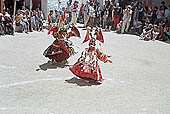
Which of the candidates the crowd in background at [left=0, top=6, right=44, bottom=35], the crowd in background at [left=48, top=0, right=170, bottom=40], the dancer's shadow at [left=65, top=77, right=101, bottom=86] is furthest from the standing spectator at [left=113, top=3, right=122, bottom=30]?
the dancer's shadow at [left=65, top=77, right=101, bottom=86]

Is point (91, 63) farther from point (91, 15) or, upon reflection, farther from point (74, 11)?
point (74, 11)

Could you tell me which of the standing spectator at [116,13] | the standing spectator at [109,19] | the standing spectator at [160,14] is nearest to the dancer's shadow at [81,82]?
the standing spectator at [160,14]

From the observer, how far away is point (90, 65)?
8.19 metres

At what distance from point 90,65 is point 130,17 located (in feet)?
35.8

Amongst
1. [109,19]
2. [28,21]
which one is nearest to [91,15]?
[109,19]

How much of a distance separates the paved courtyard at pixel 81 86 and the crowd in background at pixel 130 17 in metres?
3.89

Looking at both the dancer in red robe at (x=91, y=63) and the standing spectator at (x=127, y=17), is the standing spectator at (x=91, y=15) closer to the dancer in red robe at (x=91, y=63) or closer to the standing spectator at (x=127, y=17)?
the standing spectator at (x=127, y=17)

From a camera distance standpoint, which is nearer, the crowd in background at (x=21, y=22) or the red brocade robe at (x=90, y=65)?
the red brocade robe at (x=90, y=65)

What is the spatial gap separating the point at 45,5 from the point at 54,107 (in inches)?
649

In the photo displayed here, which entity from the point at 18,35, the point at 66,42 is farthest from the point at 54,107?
the point at 18,35

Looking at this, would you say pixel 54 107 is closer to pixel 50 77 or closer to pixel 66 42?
pixel 50 77

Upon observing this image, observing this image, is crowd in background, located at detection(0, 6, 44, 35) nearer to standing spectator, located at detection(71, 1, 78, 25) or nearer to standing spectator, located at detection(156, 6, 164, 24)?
standing spectator, located at detection(71, 1, 78, 25)

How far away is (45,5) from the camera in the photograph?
867 inches

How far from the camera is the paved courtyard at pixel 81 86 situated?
640cm
